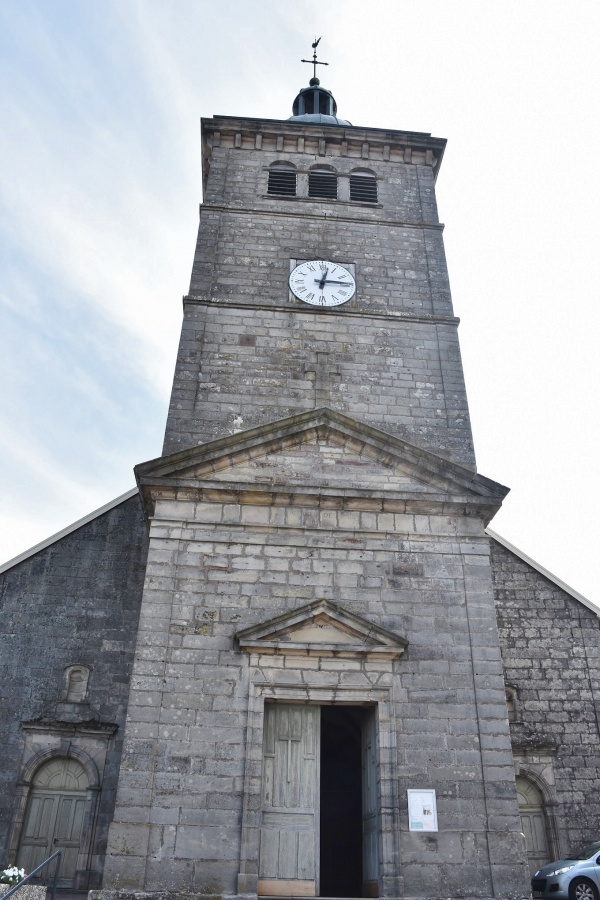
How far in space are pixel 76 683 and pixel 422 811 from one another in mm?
5816

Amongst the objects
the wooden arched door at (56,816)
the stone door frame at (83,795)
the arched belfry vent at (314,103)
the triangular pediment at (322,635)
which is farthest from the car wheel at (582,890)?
the arched belfry vent at (314,103)

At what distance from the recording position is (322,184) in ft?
51.8

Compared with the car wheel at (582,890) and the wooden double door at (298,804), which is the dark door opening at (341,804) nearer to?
the wooden double door at (298,804)

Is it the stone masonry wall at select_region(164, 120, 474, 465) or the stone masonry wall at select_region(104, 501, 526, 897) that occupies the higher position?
the stone masonry wall at select_region(164, 120, 474, 465)

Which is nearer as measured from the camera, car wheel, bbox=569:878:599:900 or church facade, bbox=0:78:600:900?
church facade, bbox=0:78:600:900

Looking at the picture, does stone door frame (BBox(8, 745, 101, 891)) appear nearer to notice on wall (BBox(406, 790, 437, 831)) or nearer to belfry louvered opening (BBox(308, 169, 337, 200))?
notice on wall (BBox(406, 790, 437, 831))

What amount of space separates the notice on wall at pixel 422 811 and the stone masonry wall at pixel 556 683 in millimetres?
3939

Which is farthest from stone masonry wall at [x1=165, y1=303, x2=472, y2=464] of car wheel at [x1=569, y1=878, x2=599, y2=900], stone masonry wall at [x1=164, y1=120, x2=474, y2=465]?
car wheel at [x1=569, y1=878, x2=599, y2=900]

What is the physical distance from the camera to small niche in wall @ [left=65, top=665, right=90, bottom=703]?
11.8 m

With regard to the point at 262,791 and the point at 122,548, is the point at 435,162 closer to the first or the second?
the point at 122,548

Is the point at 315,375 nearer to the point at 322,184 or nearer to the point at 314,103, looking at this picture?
the point at 322,184

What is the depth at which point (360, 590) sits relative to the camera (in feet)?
32.6

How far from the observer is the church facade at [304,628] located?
8.66m

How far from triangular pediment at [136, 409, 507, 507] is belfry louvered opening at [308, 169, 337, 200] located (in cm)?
650
